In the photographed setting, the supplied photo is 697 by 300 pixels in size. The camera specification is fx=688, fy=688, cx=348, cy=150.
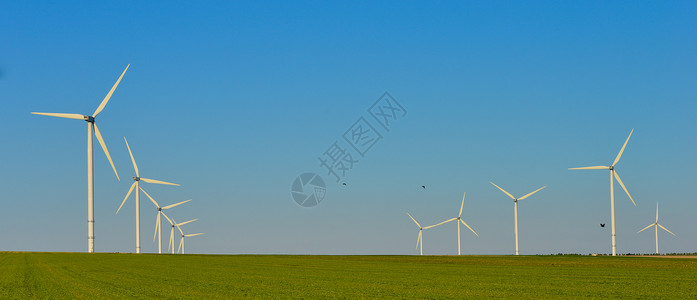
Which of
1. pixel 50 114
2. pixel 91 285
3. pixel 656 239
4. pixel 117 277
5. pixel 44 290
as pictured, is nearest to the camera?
pixel 44 290

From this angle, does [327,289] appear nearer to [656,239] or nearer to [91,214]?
[91,214]

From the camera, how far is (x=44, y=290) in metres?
28.9

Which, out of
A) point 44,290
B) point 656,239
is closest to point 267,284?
point 44,290

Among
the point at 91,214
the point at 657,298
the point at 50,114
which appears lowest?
the point at 657,298

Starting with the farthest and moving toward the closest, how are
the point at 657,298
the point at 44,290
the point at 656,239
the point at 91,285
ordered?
1. the point at 656,239
2. the point at 91,285
3. the point at 44,290
4. the point at 657,298

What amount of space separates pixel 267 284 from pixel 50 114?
50.5 m

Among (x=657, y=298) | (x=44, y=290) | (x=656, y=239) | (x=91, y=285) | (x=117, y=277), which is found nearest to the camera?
(x=657, y=298)

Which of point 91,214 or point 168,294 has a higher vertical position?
point 91,214

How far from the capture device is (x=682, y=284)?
110ft

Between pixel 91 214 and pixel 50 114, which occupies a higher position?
pixel 50 114

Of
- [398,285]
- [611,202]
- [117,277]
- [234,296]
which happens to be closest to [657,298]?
[398,285]

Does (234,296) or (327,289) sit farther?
(327,289)

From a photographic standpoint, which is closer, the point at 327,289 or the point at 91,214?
the point at 327,289

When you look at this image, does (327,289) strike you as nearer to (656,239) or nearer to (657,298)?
(657,298)
